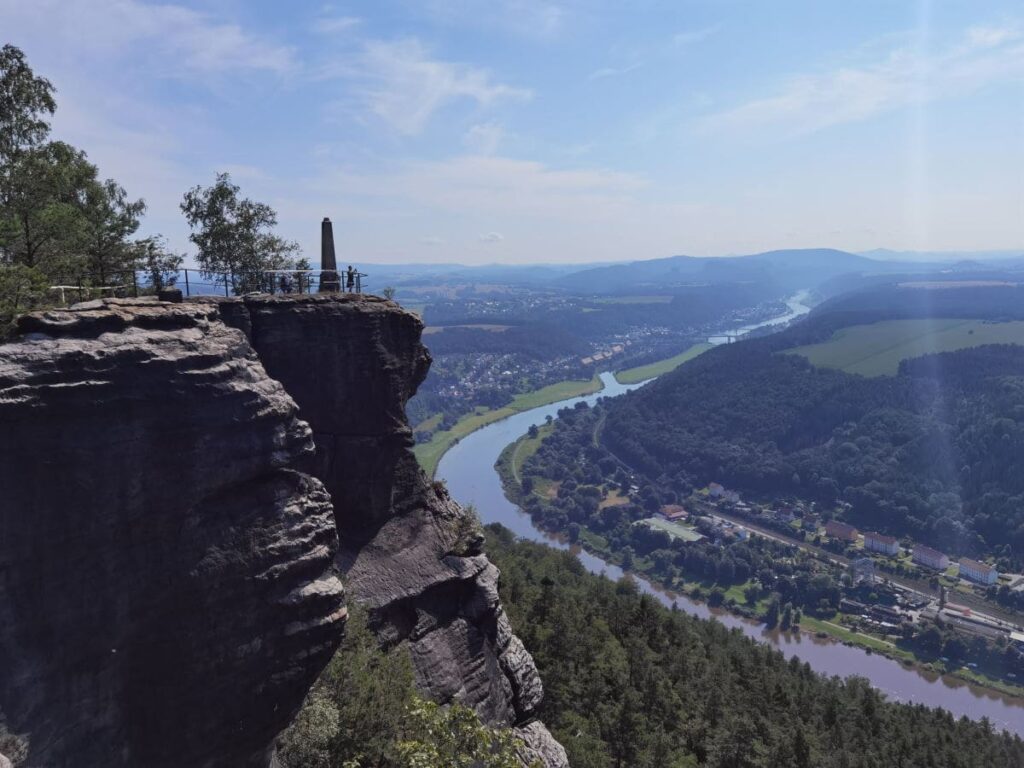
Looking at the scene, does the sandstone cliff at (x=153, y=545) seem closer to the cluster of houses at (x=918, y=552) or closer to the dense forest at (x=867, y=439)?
the cluster of houses at (x=918, y=552)

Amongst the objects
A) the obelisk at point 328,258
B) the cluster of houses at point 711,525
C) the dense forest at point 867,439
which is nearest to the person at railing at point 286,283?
the obelisk at point 328,258

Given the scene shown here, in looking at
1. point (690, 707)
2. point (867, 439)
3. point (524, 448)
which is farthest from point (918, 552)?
point (690, 707)

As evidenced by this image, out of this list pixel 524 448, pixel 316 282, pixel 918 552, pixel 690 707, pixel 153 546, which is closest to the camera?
pixel 153 546

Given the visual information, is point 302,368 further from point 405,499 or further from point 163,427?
point 163,427

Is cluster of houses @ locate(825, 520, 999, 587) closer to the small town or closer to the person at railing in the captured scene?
the small town

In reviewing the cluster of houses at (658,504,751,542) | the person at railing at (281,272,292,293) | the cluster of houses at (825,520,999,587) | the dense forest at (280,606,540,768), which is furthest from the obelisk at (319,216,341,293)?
the cluster of houses at (825,520,999,587)

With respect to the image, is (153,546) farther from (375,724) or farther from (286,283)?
(286,283)
